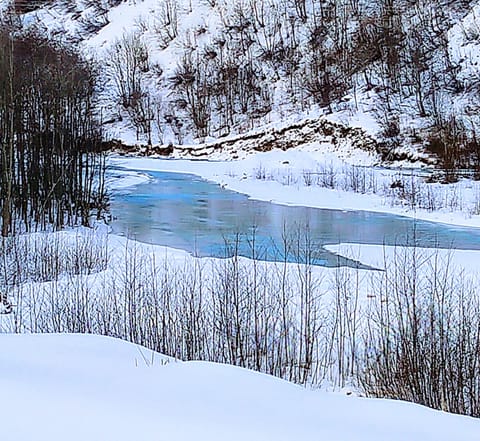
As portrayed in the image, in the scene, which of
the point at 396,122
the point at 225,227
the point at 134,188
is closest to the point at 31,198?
the point at 225,227

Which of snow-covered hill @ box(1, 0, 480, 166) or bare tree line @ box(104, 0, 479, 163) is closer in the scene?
snow-covered hill @ box(1, 0, 480, 166)

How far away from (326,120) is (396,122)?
4.87 m

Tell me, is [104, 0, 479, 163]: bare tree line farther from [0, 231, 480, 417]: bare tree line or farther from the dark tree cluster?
[0, 231, 480, 417]: bare tree line

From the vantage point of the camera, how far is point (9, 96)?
15203 millimetres

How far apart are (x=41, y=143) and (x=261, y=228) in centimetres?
634

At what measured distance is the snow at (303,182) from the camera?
1803 cm

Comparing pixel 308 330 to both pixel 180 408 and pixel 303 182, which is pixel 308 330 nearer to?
pixel 180 408

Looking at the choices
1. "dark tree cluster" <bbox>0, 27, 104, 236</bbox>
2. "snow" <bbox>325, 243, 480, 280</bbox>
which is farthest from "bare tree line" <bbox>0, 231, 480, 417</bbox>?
"dark tree cluster" <bbox>0, 27, 104, 236</bbox>

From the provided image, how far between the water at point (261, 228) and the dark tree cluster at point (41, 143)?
1.59m

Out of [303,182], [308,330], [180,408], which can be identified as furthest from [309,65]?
[180,408]

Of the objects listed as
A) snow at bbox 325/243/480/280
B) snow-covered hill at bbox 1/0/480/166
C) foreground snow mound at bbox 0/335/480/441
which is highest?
Answer: snow-covered hill at bbox 1/0/480/166

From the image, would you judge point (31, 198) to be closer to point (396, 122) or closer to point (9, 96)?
point (9, 96)

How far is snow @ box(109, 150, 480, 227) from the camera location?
18031 millimetres

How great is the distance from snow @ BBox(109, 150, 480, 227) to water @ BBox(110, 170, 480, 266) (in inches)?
36.0
